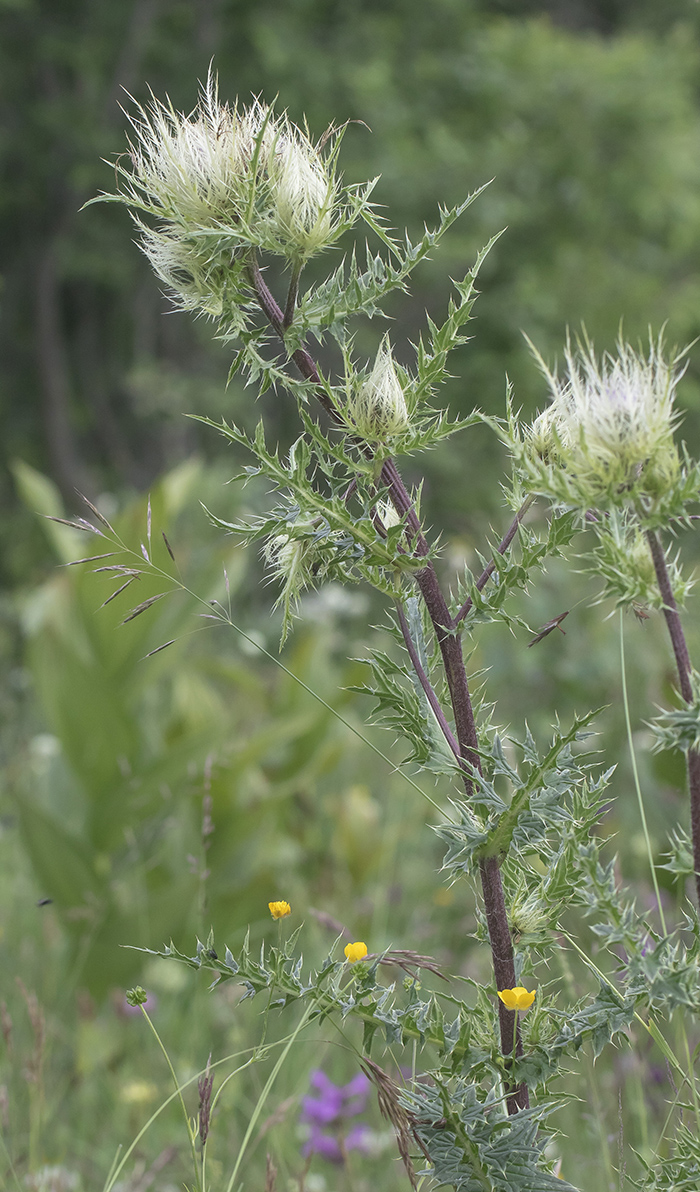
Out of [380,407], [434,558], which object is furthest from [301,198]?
[434,558]

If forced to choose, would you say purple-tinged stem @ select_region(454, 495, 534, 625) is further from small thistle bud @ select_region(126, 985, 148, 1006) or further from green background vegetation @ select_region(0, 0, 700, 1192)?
green background vegetation @ select_region(0, 0, 700, 1192)

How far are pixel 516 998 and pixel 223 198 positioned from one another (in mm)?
643

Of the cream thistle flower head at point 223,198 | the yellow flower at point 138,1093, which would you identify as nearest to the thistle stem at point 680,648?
the cream thistle flower head at point 223,198

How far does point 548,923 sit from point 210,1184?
0.69 metres

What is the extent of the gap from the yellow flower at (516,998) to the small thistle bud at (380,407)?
16.9 inches

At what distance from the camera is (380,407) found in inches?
31.0

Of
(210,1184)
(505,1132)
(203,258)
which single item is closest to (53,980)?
(210,1184)

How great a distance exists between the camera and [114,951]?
210 cm

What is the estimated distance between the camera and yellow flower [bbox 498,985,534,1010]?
75cm

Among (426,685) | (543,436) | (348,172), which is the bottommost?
(426,685)

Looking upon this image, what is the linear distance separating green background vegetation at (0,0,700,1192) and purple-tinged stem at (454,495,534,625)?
125cm

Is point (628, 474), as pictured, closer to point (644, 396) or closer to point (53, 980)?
point (644, 396)

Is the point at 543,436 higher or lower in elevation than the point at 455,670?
higher

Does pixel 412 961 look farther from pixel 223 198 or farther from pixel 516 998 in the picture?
pixel 223 198
